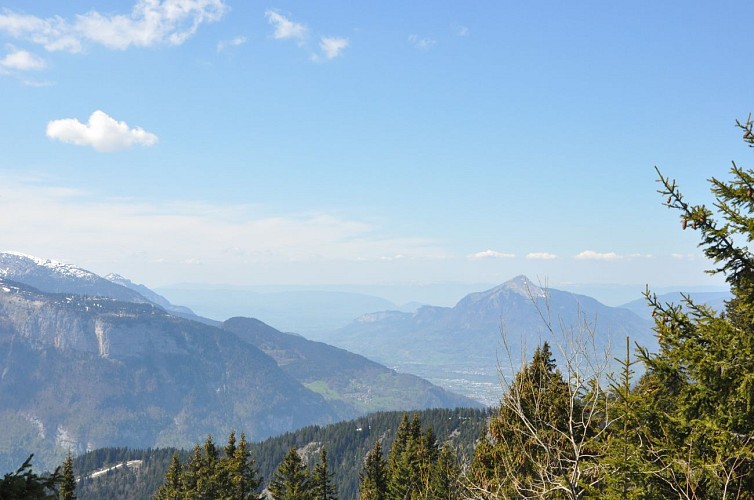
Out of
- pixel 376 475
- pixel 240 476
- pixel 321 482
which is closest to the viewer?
pixel 240 476

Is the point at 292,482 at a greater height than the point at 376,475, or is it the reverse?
the point at 292,482

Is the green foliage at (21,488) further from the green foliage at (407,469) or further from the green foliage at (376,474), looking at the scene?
the green foliage at (376,474)

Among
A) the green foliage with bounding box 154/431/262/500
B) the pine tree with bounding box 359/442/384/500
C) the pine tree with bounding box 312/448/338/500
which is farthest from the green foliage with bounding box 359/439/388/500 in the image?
the green foliage with bounding box 154/431/262/500

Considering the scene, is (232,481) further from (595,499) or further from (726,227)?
(726,227)

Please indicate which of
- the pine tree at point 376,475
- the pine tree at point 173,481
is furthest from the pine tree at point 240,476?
the pine tree at point 376,475

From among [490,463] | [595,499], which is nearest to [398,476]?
[490,463]

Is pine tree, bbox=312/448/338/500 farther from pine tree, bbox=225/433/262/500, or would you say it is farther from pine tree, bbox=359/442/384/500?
pine tree, bbox=225/433/262/500

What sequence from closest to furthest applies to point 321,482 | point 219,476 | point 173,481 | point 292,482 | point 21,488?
1. point 21,488
2. point 219,476
3. point 292,482
4. point 173,481
5. point 321,482

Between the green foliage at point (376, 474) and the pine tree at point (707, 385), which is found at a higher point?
the pine tree at point (707, 385)

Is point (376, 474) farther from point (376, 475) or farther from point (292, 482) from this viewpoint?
point (292, 482)

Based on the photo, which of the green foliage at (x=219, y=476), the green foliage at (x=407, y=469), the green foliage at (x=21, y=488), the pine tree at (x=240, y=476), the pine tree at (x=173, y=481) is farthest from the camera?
the pine tree at (x=173, y=481)

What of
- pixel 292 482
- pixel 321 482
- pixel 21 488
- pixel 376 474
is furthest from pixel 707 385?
pixel 376 474

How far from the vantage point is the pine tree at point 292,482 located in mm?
38500

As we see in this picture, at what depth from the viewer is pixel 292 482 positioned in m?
39.1
